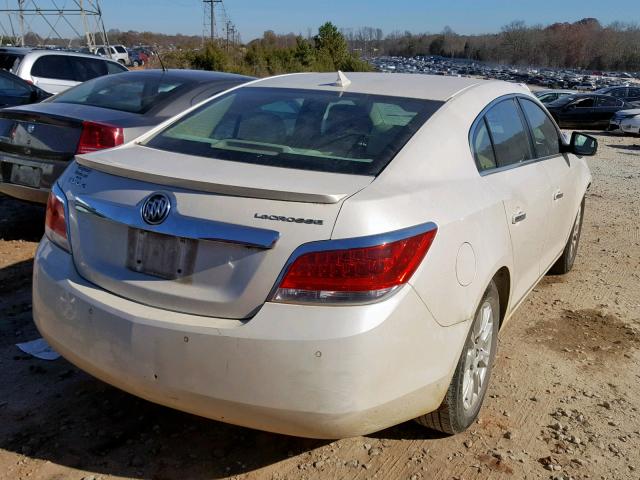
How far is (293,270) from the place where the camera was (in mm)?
2332

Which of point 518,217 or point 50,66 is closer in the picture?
point 518,217

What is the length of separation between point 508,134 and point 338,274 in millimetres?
1953

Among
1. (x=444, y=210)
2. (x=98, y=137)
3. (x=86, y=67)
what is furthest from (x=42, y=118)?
(x=86, y=67)

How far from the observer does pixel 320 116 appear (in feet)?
11.0

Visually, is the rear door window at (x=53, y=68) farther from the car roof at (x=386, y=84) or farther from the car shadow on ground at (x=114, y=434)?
the car shadow on ground at (x=114, y=434)

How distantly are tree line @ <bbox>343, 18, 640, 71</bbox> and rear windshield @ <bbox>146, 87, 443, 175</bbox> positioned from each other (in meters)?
121

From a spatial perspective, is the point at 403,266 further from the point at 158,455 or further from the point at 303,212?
the point at 158,455

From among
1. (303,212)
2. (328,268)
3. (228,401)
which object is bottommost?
(228,401)

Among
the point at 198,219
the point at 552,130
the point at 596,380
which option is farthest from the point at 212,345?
the point at 552,130

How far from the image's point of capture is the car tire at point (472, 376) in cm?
289

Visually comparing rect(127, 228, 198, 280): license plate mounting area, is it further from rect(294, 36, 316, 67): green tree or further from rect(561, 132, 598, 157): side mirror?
rect(294, 36, 316, 67): green tree

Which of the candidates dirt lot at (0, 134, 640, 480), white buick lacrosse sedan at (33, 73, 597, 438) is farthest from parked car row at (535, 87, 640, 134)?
white buick lacrosse sedan at (33, 73, 597, 438)

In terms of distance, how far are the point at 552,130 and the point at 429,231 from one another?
269 cm

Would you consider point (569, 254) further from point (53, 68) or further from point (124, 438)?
point (53, 68)
